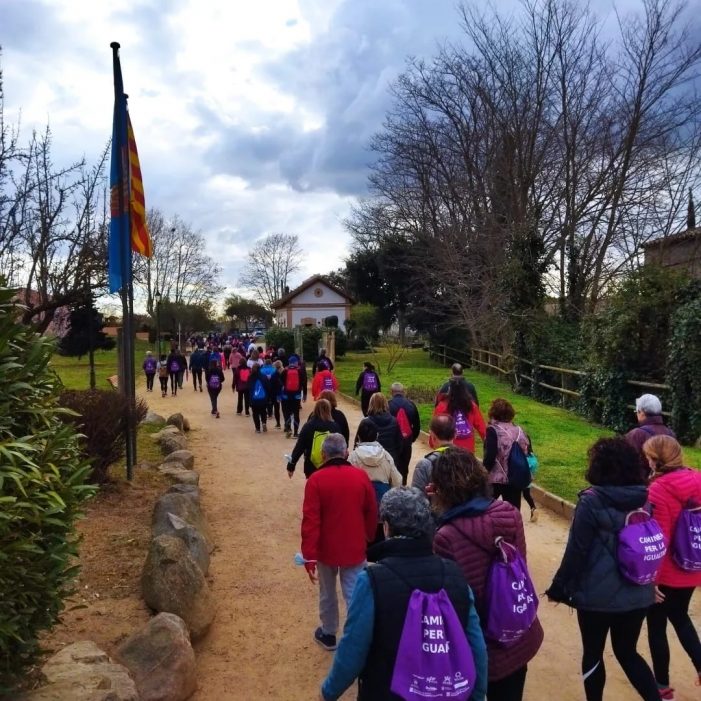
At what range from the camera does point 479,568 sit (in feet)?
9.91

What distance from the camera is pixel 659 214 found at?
77.0 feet

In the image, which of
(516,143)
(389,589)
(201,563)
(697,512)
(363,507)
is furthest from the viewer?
(516,143)

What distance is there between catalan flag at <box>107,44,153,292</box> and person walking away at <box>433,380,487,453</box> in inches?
207

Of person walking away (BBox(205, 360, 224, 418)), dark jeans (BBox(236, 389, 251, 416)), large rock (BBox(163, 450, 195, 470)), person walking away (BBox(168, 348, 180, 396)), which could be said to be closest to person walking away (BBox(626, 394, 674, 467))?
large rock (BBox(163, 450, 195, 470))

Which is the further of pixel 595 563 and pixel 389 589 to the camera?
pixel 595 563

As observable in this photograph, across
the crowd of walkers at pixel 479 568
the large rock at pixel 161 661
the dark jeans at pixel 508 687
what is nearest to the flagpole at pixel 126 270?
the crowd of walkers at pixel 479 568

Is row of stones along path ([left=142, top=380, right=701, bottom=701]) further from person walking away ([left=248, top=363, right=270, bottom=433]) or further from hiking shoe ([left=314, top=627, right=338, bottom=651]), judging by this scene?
person walking away ([left=248, top=363, right=270, bottom=433])

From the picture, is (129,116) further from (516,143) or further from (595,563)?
(516,143)

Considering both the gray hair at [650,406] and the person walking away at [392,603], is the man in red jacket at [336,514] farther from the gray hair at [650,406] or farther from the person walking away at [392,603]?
the gray hair at [650,406]

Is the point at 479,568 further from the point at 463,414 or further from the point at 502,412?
the point at 463,414

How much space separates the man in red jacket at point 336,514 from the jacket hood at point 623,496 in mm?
1752

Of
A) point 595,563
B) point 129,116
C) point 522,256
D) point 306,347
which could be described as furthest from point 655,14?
point 595,563

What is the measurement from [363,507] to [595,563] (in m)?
1.73

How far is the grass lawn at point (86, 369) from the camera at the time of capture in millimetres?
25097
